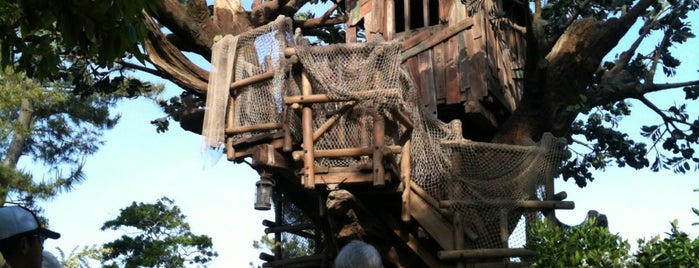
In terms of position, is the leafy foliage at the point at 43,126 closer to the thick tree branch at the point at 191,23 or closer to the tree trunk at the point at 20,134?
the tree trunk at the point at 20,134

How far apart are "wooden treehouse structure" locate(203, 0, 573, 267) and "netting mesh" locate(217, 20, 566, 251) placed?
1 centimetres

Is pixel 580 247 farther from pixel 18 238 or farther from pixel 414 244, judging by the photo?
pixel 18 238

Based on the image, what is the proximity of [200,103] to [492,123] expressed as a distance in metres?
4.05

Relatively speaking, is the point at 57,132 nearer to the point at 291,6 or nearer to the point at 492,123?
the point at 291,6

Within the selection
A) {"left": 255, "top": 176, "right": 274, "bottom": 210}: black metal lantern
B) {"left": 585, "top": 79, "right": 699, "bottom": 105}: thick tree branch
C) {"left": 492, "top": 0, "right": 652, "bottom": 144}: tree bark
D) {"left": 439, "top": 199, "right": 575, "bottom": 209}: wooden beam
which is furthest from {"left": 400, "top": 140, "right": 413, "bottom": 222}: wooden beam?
{"left": 585, "top": 79, "right": 699, "bottom": 105}: thick tree branch

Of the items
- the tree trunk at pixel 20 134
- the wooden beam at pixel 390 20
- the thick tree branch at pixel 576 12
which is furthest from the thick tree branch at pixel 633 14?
the tree trunk at pixel 20 134

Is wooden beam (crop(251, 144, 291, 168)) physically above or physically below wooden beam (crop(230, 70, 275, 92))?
below

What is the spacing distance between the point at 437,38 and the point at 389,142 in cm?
268

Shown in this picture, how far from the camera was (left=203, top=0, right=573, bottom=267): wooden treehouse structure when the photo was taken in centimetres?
991

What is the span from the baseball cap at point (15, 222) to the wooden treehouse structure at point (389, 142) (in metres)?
6.10

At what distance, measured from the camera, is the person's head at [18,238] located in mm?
3672

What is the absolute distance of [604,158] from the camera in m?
15.5

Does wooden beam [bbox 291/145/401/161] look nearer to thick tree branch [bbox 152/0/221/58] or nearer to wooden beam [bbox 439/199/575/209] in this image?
wooden beam [bbox 439/199/575/209]

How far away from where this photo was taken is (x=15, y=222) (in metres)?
3.70
